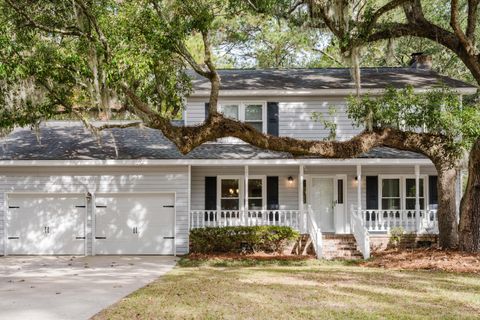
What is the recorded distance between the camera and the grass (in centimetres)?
731

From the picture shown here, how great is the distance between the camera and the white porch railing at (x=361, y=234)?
1445cm

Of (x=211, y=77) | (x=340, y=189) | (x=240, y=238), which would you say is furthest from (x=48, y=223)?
(x=340, y=189)

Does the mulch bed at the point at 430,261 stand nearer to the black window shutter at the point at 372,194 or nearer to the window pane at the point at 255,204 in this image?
the black window shutter at the point at 372,194

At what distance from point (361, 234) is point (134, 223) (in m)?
6.56

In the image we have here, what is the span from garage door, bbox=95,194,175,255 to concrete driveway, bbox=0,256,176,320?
0.65 m

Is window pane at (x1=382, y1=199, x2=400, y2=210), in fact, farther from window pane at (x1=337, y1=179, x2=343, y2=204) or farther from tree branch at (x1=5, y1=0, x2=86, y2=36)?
tree branch at (x1=5, y1=0, x2=86, y2=36)

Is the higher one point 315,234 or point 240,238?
point 315,234

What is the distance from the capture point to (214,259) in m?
14.3

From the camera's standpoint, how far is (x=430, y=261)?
12.5 m

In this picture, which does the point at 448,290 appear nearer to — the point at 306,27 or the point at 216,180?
the point at 306,27

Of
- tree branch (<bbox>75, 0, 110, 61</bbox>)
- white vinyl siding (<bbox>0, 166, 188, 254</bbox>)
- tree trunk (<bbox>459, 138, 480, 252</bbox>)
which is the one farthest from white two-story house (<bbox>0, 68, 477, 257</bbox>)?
tree branch (<bbox>75, 0, 110, 61</bbox>)

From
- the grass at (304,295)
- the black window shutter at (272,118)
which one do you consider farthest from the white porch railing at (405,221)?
the grass at (304,295)

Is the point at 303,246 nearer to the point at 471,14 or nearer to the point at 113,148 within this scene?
the point at 113,148

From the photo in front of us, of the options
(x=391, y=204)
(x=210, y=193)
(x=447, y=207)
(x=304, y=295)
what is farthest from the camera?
(x=391, y=204)
